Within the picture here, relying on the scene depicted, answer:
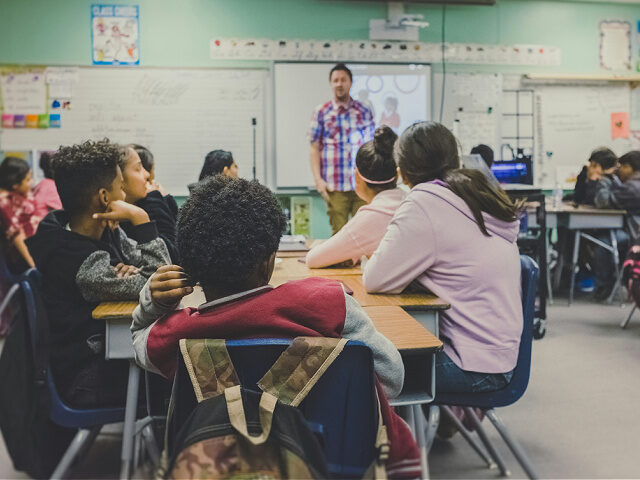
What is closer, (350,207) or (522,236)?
(522,236)

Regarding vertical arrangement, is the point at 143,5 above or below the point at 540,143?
above

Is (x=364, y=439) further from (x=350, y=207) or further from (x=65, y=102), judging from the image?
(x=65, y=102)

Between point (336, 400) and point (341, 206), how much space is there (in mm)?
4169

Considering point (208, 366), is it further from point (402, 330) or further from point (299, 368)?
point (402, 330)

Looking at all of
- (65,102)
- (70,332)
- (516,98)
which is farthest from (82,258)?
(516,98)

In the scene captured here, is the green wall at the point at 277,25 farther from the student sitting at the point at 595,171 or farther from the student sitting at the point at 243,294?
the student sitting at the point at 243,294

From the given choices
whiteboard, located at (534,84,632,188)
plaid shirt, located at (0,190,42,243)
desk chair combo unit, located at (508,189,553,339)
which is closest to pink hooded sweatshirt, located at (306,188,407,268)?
desk chair combo unit, located at (508,189,553,339)

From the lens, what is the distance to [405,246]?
6.39 ft

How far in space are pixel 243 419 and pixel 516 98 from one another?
6.03 metres

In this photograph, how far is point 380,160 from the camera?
254 centimetres

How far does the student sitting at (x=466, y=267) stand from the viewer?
190cm

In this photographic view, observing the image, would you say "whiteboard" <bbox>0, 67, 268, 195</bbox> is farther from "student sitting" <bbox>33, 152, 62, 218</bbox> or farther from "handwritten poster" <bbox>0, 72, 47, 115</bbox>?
"student sitting" <bbox>33, 152, 62, 218</bbox>

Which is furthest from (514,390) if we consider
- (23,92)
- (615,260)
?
(23,92)

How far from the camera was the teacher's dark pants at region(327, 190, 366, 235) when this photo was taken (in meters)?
5.16
